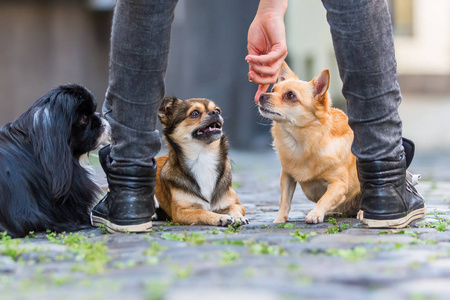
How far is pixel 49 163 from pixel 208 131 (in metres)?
1.16

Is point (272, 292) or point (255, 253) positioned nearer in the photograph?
point (272, 292)

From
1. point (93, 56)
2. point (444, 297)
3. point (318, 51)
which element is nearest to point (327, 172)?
point (444, 297)

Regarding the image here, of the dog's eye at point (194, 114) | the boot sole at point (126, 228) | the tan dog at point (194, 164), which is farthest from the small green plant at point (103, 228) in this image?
the dog's eye at point (194, 114)

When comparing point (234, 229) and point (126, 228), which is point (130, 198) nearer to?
point (126, 228)

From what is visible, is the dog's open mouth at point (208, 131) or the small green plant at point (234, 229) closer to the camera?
the small green plant at point (234, 229)

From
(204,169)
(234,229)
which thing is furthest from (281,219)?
(204,169)

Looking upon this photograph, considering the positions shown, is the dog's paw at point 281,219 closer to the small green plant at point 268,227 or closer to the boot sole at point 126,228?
the small green plant at point 268,227

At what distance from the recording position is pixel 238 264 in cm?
212

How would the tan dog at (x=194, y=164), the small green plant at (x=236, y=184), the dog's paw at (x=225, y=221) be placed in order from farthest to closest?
the small green plant at (x=236, y=184) < the tan dog at (x=194, y=164) < the dog's paw at (x=225, y=221)

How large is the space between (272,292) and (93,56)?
1112cm

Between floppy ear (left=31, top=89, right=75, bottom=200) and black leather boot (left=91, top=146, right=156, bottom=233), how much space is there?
1.17 feet

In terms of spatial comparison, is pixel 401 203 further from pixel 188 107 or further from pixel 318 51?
pixel 318 51

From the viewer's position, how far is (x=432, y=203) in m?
4.61

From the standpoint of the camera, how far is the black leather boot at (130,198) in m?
3.05
